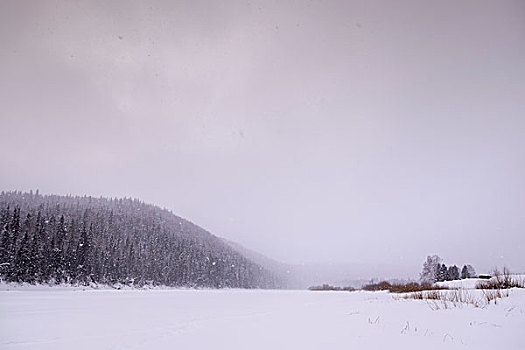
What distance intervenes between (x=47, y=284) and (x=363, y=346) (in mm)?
60346

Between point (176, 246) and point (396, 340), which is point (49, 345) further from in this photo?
point (176, 246)

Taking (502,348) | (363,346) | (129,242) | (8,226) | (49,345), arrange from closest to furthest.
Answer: (502,348), (363,346), (49,345), (8,226), (129,242)

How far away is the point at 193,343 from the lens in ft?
17.9

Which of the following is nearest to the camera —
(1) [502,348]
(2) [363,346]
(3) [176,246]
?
(1) [502,348]

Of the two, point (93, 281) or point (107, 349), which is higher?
point (107, 349)

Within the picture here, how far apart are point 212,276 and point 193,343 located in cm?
10081

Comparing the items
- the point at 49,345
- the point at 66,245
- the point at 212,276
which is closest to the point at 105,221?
the point at 66,245

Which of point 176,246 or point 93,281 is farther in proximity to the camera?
point 176,246

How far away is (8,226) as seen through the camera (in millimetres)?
49781

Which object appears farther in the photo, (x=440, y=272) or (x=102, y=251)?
(x=102, y=251)

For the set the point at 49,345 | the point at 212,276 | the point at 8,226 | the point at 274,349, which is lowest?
the point at 212,276

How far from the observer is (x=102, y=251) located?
224 ft

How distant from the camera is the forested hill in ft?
164

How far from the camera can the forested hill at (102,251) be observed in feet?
164
